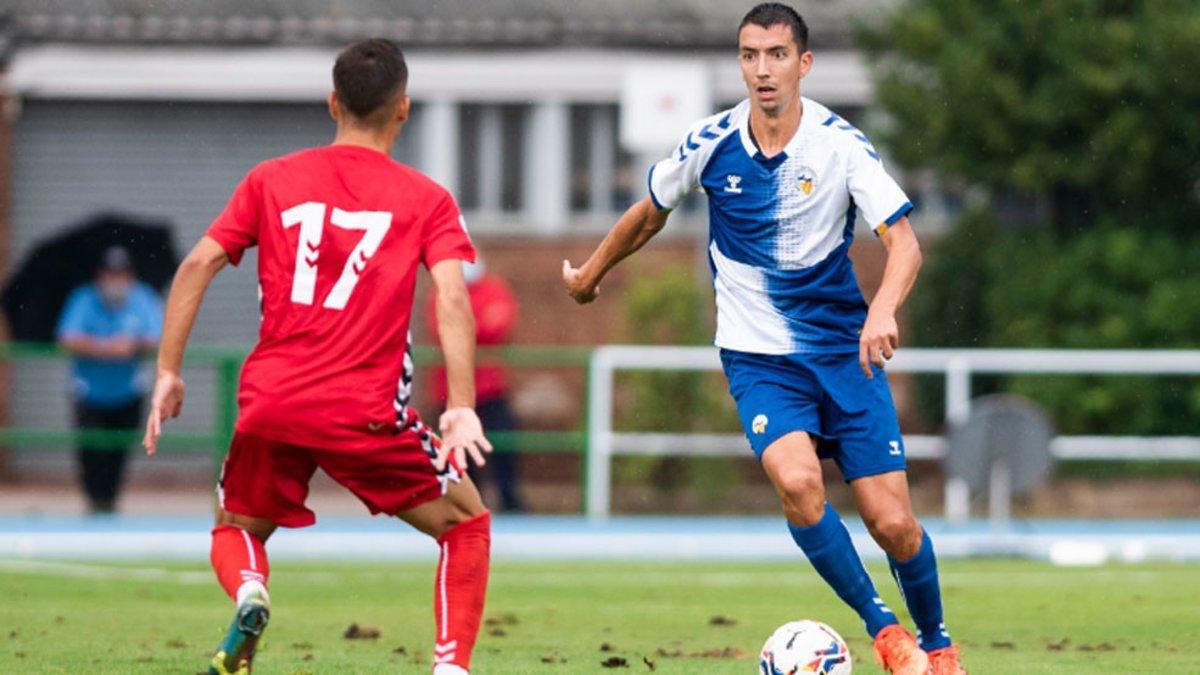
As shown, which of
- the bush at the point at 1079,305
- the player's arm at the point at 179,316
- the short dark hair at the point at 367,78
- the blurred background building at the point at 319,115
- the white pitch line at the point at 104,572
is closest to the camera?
the player's arm at the point at 179,316

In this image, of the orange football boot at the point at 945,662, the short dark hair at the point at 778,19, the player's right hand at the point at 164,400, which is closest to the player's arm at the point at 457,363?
the player's right hand at the point at 164,400

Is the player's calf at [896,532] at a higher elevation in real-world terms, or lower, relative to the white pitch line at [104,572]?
higher

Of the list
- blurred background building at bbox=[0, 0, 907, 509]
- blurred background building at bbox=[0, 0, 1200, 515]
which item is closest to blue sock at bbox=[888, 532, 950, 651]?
blurred background building at bbox=[0, 0, 1200, 515]

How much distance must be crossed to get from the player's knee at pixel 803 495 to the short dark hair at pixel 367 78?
190 centimetres

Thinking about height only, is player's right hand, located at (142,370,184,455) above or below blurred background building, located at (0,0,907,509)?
→ below

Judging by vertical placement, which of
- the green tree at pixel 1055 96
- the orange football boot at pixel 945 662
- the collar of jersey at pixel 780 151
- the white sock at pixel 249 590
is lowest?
the orange football boot at pixel 945 662

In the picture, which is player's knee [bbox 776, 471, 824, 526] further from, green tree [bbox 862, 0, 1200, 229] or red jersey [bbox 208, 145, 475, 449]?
green tree [bbox 862, 0, 1200, 229]

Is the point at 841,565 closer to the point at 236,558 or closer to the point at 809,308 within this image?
the point at 809,308

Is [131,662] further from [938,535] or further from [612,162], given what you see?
[612,162]

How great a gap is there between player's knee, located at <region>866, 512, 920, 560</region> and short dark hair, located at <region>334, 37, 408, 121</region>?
226 cm

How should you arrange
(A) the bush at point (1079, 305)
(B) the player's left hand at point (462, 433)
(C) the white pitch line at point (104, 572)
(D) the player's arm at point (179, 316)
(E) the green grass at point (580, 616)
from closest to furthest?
(B) the player's left hand at point (462, 433), (D) the player's arm at point (179, 316), (E) the green grass at point (580, 616), (C) the white pitch line at point (104, 572), (A) the bush at point (1079, 305)

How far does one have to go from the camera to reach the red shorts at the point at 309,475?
7.49 m

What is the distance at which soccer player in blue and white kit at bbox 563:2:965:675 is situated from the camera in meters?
8.34

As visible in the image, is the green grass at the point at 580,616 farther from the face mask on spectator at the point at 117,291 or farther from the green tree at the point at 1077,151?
the green tree at the point at 1077,151
